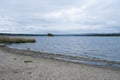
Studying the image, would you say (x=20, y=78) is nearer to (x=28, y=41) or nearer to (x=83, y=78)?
(x=83, y=78)

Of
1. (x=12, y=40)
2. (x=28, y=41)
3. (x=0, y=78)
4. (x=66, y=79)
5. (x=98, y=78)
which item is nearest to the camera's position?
(x=0, y=78)

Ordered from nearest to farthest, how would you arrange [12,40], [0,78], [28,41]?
[0,78]
[12,40]
[28,41]

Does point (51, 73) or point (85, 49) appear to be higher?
point (51, 73)

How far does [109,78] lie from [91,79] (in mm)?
1281


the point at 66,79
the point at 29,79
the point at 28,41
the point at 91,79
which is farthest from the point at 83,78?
the point at 28,41

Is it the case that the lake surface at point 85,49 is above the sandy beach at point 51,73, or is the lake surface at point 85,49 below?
below

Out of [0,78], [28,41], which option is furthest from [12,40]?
[0,78]

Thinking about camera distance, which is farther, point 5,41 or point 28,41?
point 28,41

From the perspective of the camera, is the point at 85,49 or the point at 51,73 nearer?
the point at 51,73

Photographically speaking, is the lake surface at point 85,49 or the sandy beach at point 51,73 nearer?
the sandy beach at point 51,73

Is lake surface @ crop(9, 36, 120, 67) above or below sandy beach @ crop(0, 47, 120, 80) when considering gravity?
below

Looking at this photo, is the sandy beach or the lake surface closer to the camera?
the sandy beach

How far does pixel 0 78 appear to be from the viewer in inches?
293

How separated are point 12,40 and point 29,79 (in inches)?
1704
